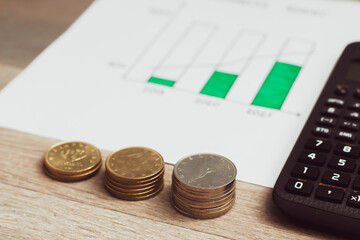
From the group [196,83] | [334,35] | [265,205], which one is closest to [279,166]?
[265,205]

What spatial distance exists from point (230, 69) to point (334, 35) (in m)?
0.16

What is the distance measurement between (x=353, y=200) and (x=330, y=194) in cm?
2

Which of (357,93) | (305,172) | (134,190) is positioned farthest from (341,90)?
(134,190)

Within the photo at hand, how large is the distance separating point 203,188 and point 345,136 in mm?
144

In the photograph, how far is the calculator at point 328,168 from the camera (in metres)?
0.42

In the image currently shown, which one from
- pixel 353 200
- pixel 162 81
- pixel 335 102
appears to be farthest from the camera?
pixel 162 81

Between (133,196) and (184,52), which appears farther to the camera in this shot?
(184,52)

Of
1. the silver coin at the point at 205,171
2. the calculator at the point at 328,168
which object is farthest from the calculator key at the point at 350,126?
the silver coin at the point at 205,171

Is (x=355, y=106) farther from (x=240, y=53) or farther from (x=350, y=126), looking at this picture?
(x=240, y=53)

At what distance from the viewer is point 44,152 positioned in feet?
1.70

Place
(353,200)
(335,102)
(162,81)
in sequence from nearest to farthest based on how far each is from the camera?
(353,200)
(335,102)
(162,81)

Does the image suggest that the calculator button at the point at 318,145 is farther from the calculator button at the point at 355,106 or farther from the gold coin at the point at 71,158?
the gold coin at the point at 71,158

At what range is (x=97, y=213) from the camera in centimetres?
45

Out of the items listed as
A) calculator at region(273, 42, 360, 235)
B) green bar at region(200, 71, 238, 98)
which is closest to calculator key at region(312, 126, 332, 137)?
calculator at region(273, 42, 360, 235)
